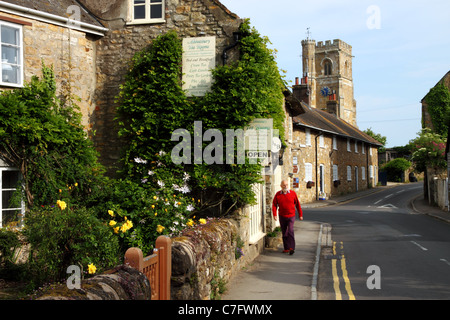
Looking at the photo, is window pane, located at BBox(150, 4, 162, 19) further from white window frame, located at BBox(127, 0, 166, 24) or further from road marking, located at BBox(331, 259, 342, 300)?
road marking, located at BBox(331, 259, 342, 300)

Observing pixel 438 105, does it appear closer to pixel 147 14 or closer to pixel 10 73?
pixel 147 14

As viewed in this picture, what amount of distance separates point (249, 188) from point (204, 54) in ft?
11.8

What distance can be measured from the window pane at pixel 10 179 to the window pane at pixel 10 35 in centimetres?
289

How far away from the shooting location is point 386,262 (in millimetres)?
10469

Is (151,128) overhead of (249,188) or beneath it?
overhead

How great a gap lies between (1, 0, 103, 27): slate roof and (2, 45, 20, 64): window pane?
103 centimetres

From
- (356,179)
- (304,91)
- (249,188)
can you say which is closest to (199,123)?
(249,188)

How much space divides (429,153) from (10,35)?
28.2 meters

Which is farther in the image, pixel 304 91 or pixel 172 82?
pixel 304 91

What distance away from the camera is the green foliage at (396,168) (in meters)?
57.8

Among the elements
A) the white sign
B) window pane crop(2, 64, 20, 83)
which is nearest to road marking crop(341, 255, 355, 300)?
the white sign

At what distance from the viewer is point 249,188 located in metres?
10.2

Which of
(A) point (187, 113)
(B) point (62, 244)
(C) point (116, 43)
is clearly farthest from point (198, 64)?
(B) point (62, 244)

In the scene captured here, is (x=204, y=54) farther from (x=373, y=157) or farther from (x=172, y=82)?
(x=373, y=157)
